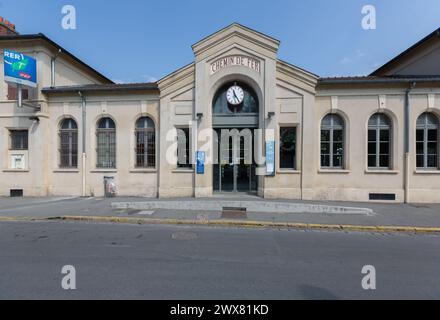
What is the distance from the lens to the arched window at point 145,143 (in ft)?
42.0

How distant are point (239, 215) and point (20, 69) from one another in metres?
12.0

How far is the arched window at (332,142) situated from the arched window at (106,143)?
1037cm

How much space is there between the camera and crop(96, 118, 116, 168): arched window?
42.7ft

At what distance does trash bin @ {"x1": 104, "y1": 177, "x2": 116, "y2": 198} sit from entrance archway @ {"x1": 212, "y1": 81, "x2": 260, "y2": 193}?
5010mm

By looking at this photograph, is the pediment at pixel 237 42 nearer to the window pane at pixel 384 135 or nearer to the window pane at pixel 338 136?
the window pane at pixel 338 136

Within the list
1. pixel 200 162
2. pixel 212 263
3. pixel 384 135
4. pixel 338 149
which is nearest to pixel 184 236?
pixel 212 263

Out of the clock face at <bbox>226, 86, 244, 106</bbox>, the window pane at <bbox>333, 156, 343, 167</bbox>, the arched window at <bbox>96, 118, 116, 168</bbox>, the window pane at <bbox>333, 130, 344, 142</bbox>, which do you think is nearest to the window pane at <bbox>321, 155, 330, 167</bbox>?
the window pane at <bbox>333, 156, 343, 167</bbox>

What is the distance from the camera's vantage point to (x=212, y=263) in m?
4.79

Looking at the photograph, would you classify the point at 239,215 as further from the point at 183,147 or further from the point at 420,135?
the point at 420,135

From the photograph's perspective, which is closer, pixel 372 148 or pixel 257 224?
pixel 257 224

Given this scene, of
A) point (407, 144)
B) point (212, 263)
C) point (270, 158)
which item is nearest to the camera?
point (212, 263)

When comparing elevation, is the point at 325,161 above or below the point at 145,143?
below
